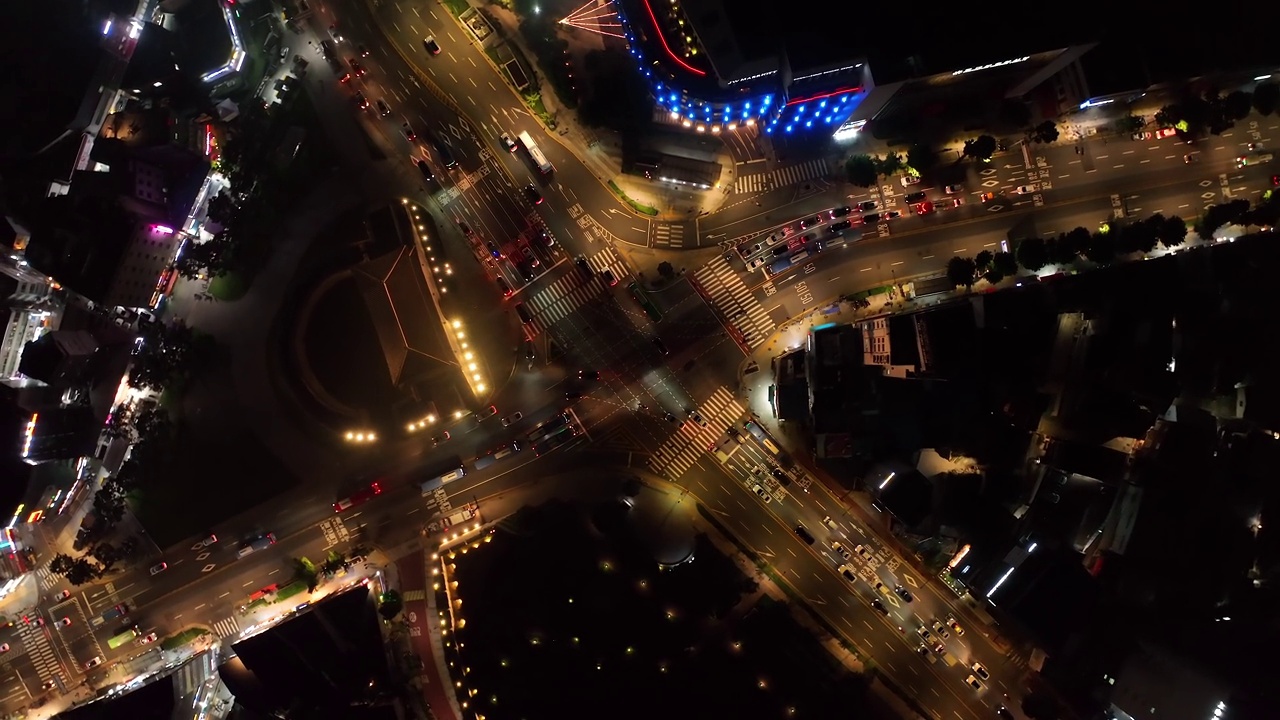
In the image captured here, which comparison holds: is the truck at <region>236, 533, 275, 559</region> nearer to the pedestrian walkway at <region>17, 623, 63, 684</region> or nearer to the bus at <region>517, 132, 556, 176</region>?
the pedestrian walkway at <region>17, 623, 63, 684</region>

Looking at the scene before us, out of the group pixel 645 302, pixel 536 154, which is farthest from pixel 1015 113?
pixel 536 154

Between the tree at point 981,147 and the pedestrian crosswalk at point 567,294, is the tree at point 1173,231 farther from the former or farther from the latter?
the pedestrian crosswalk at point 567,294

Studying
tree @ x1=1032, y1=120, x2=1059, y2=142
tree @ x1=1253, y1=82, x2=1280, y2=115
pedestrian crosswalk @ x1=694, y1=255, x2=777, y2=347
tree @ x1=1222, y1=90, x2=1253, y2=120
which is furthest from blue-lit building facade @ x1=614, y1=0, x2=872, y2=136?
tree @ x1=1253, y1=82, x2=1280, y2=115

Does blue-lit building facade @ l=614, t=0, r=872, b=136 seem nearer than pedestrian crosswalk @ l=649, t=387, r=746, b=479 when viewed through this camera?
Yes

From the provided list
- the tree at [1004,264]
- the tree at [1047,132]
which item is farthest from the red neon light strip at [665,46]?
the tree at [1047,132]

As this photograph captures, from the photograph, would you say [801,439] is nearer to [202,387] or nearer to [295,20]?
[202,387]

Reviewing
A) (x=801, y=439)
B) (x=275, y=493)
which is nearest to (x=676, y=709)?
(x=801, y=439)
